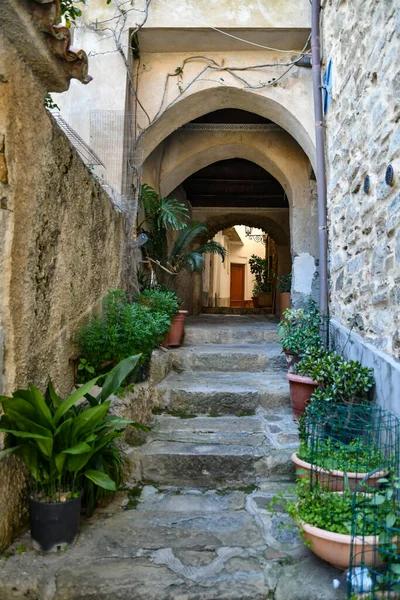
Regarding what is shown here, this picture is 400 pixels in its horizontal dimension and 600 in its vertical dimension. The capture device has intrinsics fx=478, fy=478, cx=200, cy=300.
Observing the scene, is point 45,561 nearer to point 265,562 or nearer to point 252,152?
point 265,562

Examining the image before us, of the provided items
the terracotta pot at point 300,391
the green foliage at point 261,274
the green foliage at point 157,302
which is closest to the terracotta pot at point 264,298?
the green foliage at point 261,274

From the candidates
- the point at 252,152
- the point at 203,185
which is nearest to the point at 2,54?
the point at 252,152

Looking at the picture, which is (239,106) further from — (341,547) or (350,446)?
(341,547)

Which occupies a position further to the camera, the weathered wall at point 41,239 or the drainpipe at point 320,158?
the drainpipe at point 320,158

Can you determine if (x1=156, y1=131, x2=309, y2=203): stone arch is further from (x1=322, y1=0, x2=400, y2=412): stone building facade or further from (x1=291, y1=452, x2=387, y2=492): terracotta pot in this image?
(x1=291, y1=452, x2=387, y2=492): terracotta pot

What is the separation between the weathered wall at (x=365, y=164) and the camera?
2627 millimetres

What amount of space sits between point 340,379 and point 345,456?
0.57 m

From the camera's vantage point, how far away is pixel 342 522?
2018 mm

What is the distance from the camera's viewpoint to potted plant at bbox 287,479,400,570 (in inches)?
74.6

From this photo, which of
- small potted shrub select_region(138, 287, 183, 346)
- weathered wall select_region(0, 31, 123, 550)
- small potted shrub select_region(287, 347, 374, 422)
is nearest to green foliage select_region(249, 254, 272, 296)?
small potted shrub select_region(138, 287, 183, 346)

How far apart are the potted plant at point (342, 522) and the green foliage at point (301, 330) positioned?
1.99 meters

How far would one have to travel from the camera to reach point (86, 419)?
2.34 metres

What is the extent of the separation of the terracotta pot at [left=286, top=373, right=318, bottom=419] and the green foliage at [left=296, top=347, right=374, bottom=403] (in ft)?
1.22

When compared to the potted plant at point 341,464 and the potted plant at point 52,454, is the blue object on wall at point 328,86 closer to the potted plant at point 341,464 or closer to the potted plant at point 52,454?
the potted plant at point 341,464
